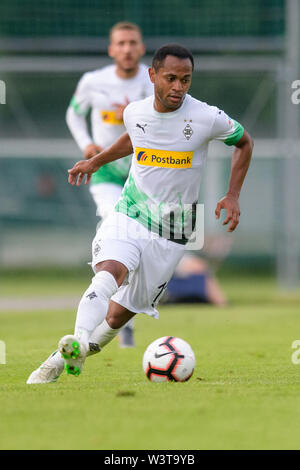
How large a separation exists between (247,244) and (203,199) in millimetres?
1426

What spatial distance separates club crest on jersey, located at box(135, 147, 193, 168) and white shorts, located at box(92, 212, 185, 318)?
0.46 m

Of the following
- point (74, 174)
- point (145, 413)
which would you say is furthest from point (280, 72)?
point (145, 413)

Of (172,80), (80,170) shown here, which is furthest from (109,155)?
(172,80)

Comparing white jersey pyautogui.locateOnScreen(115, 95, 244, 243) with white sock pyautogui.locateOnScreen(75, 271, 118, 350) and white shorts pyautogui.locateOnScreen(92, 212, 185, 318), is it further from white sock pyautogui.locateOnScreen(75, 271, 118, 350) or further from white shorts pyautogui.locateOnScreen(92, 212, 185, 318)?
white sock pyautogui.locateOnScreen(75, 271, 118, 350)

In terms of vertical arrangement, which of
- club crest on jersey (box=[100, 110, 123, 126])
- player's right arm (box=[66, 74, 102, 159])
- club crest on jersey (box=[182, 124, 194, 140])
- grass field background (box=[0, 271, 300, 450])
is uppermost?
player's right arm (box=[66, 74, 102, 159])

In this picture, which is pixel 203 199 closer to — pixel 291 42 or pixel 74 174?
pixel 291 42

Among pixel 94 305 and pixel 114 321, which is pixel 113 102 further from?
pixel 94 305

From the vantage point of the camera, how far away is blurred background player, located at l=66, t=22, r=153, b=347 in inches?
358

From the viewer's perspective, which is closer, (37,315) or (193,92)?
(37,315)

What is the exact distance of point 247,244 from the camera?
20047mm

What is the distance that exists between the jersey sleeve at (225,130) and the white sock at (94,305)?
1368 millimetres

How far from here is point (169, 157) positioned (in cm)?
654

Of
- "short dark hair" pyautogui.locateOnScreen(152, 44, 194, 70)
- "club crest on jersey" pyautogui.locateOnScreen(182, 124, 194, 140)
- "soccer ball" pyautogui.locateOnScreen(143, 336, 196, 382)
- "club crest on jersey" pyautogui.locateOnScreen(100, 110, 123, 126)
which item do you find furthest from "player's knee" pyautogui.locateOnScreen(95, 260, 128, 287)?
"club crest on jersey" pyautogui.locateOnScreen(100, 110, 123, 126)

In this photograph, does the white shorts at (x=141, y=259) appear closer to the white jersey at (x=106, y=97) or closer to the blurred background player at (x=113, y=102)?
the blurred background player at (x=113, y=102)
